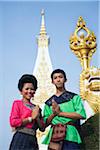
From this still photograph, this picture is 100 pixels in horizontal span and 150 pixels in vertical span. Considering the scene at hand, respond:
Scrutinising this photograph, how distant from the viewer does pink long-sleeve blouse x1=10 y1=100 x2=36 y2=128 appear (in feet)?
4.79

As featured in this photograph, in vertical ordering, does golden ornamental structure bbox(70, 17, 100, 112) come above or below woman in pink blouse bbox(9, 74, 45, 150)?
above

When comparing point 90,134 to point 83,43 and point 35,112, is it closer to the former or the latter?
point 35,112

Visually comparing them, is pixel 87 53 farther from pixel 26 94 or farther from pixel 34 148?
pixel 34 148

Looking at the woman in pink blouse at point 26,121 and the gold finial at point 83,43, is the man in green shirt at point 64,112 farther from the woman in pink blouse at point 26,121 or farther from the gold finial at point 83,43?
the gold finial at point 83,43

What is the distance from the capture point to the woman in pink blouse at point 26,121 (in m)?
1.46

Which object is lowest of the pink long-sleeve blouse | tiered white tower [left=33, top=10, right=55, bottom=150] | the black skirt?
the black skirt

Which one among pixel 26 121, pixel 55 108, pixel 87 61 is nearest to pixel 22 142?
pixel 26 121

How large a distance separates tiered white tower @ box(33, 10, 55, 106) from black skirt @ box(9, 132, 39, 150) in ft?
0.71

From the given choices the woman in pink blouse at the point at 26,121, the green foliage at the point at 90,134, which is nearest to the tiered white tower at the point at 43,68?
the woman in pink blouse at the point at 26,121

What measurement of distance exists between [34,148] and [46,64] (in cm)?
46

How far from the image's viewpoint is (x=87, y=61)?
183 centimetres

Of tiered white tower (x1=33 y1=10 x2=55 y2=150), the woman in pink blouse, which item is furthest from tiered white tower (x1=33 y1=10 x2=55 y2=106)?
the woman in pink blouse

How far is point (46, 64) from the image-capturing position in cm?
177

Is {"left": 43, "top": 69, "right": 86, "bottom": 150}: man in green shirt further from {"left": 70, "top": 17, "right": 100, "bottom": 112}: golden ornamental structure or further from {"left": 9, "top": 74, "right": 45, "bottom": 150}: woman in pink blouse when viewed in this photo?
{"left": 70, "top": 17, "right": 100, "bottom": 112}: golden ornamental structure
